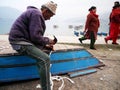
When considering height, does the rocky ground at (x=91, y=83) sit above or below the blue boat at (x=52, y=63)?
below

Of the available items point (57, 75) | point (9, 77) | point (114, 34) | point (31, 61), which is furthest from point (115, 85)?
point (114, 34)

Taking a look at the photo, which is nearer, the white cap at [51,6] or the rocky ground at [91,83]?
the white cap at [51,6]

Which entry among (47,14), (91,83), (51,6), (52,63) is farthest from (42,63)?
(91,83)

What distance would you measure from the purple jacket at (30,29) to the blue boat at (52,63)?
3.46ft

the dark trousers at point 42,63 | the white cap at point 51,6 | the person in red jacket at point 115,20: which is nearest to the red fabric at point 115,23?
the person in red jacket at point 115,20

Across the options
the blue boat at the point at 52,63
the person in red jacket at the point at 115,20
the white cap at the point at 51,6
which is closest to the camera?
the white cap at the point at 51,6

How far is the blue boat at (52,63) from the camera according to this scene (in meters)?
4.95

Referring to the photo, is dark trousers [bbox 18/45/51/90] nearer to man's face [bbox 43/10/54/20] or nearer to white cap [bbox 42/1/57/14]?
man's face [bbox 43/10/54/20]

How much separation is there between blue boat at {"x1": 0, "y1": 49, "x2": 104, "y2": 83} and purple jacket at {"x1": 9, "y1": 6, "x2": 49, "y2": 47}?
1.06 meters

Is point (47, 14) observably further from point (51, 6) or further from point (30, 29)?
point (30, 29)

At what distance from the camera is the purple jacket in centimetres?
379

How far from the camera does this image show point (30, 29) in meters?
3.81

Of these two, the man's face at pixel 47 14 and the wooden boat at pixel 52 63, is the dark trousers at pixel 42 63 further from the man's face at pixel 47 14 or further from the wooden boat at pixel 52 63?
the wooden boat at pixel 52 63

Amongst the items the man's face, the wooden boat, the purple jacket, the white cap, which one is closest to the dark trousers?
the purple jacket
